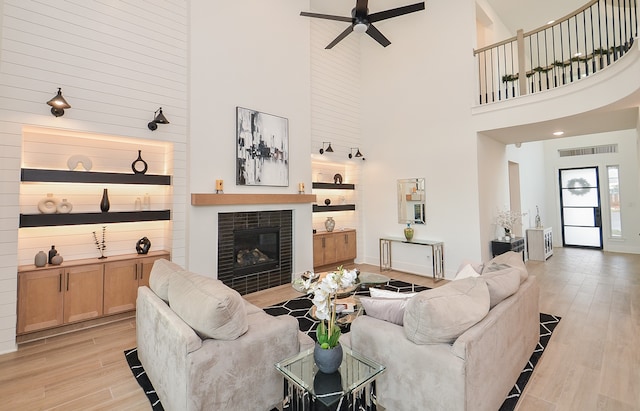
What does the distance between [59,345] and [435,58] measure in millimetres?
7420

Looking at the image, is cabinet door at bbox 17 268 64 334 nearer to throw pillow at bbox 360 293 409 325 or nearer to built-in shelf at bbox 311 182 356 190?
throw pillow at bbox 360 293 409 325

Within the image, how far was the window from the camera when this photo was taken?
774 centimetres

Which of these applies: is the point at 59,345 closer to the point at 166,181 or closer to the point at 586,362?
the point at 166,181

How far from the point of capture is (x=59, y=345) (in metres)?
3.22

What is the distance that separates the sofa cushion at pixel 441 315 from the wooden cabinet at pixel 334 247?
432 cm

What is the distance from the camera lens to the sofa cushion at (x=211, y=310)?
1827 mm

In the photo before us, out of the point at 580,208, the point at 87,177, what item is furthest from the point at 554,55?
the point at 87,177

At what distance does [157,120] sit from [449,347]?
420 centimetres

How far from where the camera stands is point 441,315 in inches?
68.7

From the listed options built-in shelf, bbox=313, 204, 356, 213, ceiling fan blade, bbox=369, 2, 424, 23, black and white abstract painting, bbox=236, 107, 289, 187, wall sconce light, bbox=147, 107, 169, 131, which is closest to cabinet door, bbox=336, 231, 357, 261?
built-in shelf, bbox=313, 204, 356, 213

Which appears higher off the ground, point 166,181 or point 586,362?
point 166,181

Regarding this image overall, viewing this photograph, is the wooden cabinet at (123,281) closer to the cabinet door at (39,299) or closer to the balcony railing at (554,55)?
the cabinet door at (39,299)

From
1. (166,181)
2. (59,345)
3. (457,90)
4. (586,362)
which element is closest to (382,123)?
(457,90)

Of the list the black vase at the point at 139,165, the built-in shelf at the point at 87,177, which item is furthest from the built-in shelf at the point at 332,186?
the black vase at the point at 139,165
